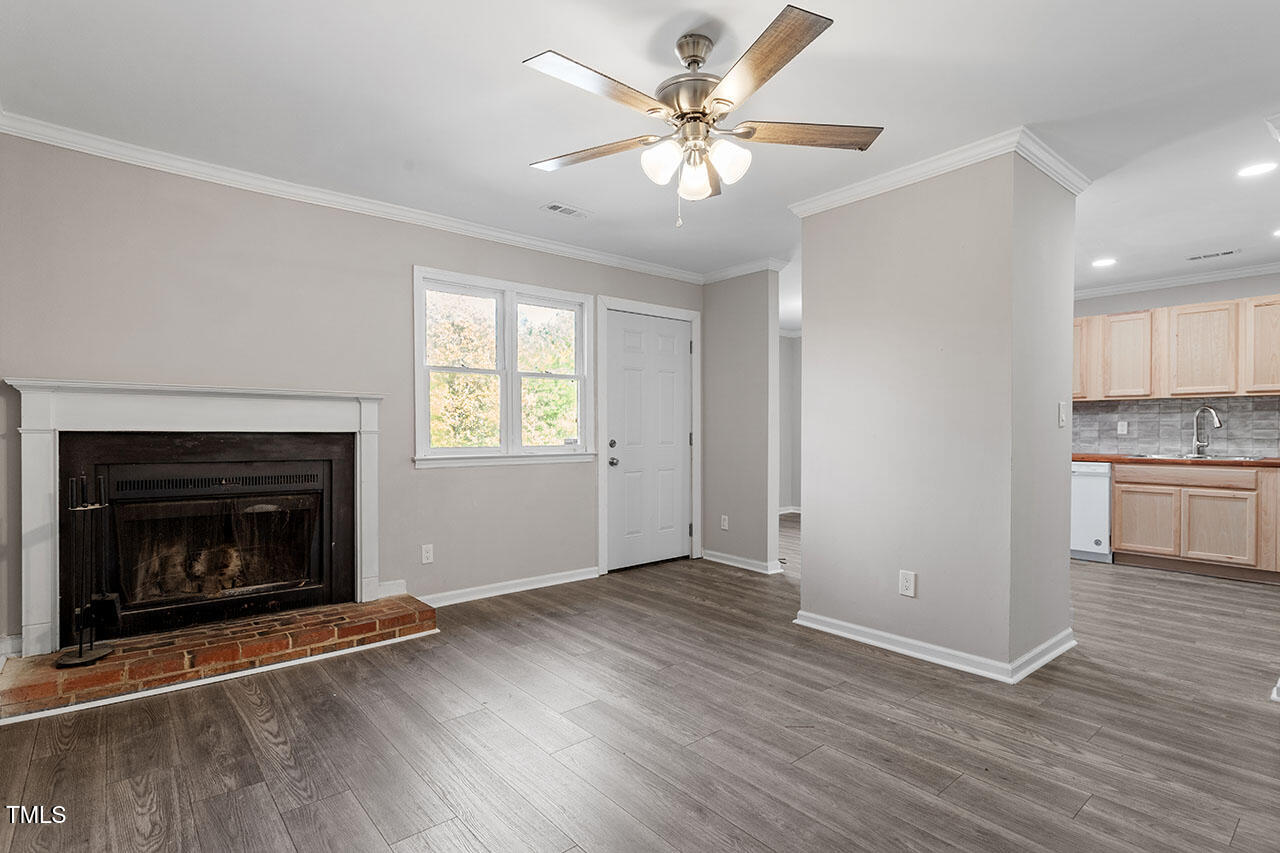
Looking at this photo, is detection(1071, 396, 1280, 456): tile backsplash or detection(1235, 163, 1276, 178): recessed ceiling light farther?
detection(1071, 396, 1280, 456): tile backsplash

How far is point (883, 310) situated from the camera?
3.42 meters

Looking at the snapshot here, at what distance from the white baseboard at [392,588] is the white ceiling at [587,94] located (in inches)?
91.9

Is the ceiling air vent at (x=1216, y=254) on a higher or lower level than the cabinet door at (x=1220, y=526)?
higher

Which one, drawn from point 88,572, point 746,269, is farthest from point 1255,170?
point 88,572

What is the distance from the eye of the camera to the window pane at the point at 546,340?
15.1 feet

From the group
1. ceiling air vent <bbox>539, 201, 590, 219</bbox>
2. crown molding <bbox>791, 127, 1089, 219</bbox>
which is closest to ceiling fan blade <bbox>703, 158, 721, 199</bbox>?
crown molding <bbox>791, 127, 1089, 219</bbox>

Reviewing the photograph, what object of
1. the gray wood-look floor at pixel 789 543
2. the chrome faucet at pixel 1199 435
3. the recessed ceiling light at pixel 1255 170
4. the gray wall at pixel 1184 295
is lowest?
the gray wood-look floor at pixel 789 543

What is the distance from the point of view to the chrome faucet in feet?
18.2

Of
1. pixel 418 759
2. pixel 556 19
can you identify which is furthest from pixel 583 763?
pixel 556 19

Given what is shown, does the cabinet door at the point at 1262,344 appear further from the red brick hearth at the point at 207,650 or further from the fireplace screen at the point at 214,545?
the fireplace screen at the point at 214,545

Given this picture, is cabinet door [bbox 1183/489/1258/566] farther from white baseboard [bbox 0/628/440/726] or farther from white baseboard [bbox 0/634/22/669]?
white baseboard [bbox 0/634/22/669]

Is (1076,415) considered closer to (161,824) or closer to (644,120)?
(644,120)

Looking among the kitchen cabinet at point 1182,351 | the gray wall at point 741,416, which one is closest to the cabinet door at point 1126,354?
the kitchen cabinet at point 1182,351

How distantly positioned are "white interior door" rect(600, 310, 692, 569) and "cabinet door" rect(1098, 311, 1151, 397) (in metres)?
3.87
